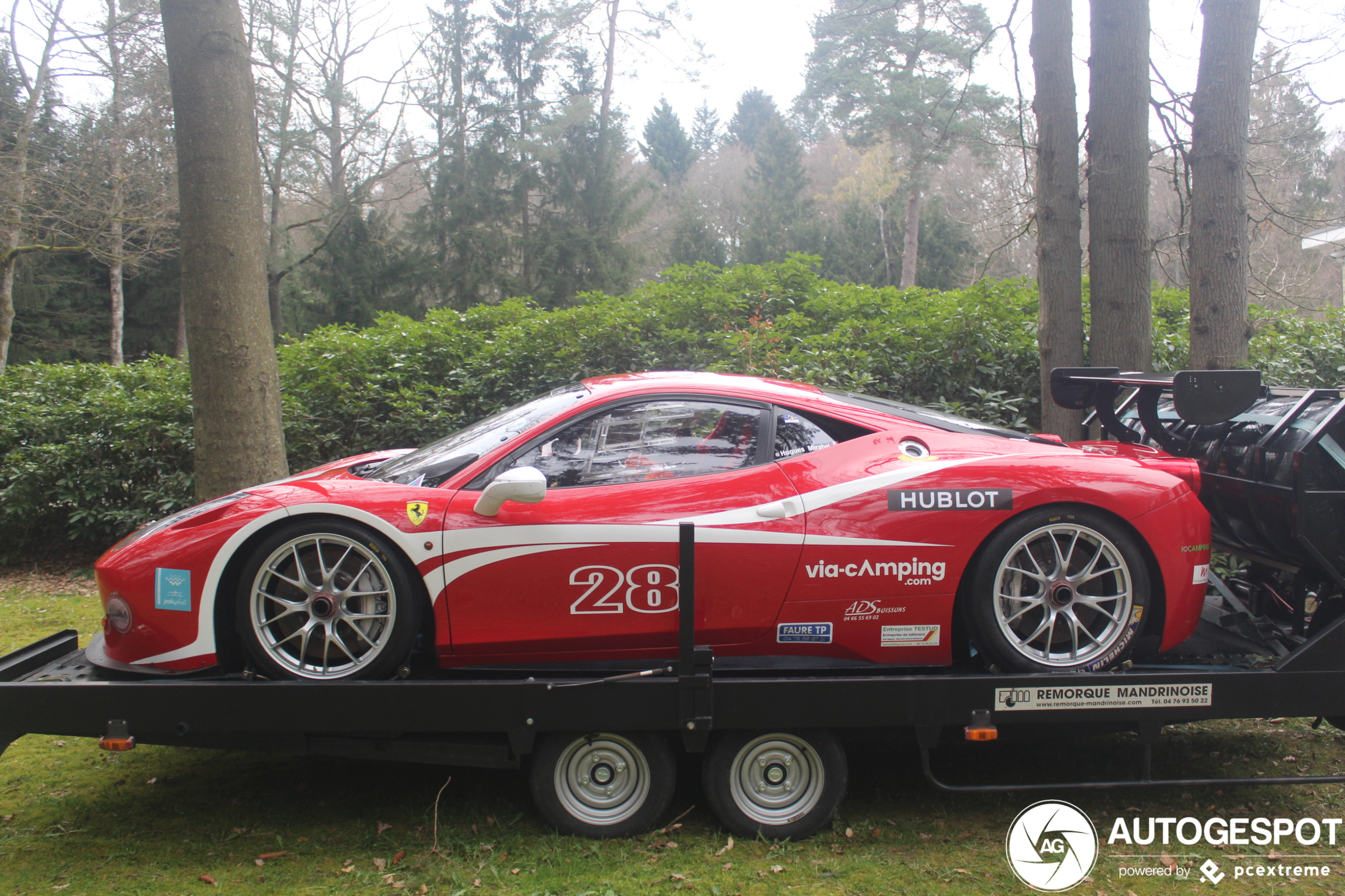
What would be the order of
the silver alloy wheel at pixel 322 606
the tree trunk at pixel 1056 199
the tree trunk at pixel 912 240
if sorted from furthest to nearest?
1. the tree trunk at pixel 912 240
2. the tree trunk at pixel 1056 199
3. the silver alloy wheel at pixel 322 606

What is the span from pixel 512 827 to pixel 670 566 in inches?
47.6

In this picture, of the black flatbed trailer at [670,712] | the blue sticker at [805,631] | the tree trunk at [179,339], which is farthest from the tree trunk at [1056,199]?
the tree trunk at [179,339]

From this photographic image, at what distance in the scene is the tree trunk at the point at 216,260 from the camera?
5.34 metres

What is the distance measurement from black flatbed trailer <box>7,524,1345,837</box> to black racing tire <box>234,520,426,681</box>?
5.1 inches

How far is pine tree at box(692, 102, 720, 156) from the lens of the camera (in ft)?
167

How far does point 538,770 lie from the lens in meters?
3.12

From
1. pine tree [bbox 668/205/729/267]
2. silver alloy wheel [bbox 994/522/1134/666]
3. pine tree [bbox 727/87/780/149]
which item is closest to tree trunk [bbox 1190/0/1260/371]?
silver alloy wheel [bbox 994/522/1134/666]

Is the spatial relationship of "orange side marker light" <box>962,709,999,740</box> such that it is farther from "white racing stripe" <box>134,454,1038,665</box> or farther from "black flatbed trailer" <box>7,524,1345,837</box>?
"white racing stripe" <box>134,454,1038,665</box>

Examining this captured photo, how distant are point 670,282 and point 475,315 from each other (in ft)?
6.74

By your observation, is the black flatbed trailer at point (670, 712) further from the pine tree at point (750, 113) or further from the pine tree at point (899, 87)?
the pine tree at point (750, 113)

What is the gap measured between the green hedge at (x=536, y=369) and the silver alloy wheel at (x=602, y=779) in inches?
162

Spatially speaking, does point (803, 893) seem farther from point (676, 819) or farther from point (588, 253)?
point (588, 253)

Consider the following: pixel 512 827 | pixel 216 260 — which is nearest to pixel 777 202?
pixel 216 260

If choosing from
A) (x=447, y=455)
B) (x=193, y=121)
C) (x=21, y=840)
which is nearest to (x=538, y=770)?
(x=447, y=455)
